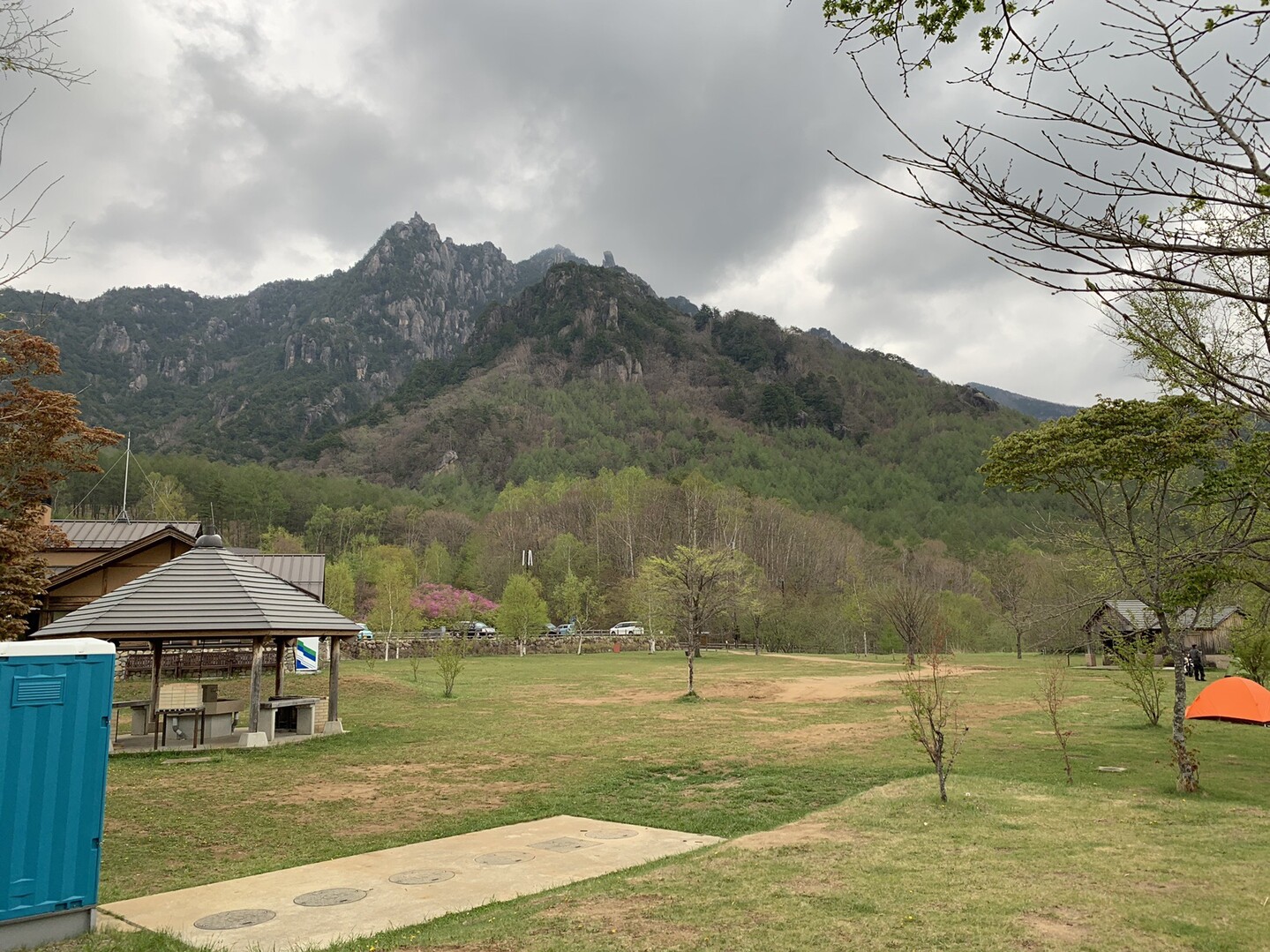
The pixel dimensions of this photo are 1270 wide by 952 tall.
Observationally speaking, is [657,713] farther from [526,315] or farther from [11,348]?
[526,315]

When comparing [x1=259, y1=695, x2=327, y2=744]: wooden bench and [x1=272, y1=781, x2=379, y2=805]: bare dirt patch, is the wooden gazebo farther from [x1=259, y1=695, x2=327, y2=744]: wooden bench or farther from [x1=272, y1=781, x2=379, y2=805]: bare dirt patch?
[x1=272, y1=781, x2=379, y2=805]: bare dirt patch

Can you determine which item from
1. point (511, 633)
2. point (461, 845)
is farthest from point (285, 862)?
point (511, 633)

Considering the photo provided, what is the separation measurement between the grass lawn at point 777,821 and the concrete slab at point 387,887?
1.38 ft

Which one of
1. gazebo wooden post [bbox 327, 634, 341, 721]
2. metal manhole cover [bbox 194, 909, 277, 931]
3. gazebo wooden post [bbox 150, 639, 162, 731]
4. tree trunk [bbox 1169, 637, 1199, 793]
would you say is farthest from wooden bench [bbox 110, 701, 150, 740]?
tree trunk [bbox 1169, 637, 1199, 793]

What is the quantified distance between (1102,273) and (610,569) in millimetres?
71687

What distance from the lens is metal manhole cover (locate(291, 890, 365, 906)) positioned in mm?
Result: 6395

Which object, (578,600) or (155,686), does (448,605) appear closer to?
(578,600)

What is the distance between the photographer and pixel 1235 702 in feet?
65.4

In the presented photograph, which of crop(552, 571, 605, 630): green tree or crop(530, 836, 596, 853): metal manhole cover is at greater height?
crop(552, 571, 605, 630): green tree

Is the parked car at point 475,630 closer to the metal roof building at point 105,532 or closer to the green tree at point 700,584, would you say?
the green tree at point 700,584

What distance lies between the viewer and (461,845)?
335 inches

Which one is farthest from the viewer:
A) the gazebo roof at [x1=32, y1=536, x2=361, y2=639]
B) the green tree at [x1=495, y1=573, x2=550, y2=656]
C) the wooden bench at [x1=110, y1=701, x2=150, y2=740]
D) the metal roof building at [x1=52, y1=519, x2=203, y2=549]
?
the green tree at [x1=495, y1=573, x2=550, y2=656]

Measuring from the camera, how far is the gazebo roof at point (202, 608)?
15383mm

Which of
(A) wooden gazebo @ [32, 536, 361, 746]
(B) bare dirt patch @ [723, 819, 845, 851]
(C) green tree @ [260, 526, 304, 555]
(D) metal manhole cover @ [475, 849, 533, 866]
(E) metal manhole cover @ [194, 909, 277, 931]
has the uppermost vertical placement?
(C) green tree @ [260, 526, 304, 555]
